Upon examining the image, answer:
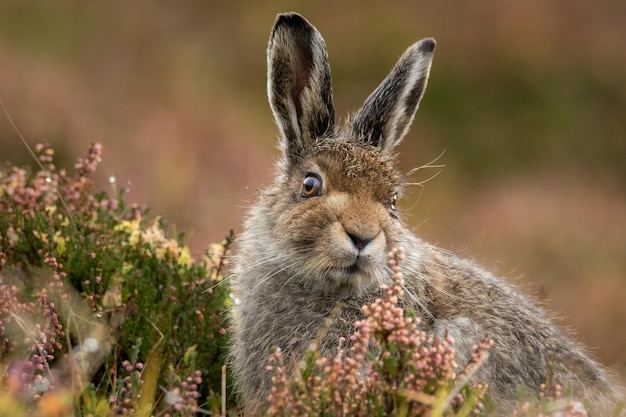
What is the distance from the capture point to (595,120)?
1839 centimetres

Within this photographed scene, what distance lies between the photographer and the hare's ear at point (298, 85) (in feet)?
20.6

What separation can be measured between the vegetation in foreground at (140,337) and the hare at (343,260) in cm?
22

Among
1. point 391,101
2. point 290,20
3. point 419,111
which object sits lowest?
point 391,101

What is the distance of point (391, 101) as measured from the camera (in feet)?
21.3

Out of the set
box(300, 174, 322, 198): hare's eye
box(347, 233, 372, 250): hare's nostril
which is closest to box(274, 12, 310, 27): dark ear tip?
box(300, 174, 322, 198): hare's eye

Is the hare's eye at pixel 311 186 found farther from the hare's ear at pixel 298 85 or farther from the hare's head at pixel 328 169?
the hare's ear at pixel 298 85

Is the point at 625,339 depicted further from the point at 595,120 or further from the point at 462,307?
the point at 595,120

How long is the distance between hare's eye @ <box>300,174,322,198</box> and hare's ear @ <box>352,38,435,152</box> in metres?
0.51

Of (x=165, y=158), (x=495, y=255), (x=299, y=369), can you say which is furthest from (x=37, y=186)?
(x=495, y=255)

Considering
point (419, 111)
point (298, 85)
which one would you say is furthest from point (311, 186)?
point (419, 111)

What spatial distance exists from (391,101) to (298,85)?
1.92ft

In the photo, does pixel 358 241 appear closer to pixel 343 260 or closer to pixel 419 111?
pixel 343 260

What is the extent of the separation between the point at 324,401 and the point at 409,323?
51 centimetres

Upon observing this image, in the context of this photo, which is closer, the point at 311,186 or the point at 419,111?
the point at 311,186
